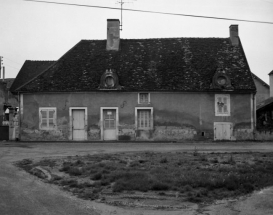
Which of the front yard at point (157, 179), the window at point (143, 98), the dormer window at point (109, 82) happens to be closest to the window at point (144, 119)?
the window at point (143, 98)

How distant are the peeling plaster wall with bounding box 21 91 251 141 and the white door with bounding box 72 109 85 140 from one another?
1.28ft

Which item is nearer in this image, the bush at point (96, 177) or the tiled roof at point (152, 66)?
the bush at point (96, 177)

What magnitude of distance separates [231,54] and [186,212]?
81.7 feet

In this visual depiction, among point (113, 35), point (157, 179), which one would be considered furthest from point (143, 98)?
point (157, 179)

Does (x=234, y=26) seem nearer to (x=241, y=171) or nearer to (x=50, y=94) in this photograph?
(x=50, y=94)

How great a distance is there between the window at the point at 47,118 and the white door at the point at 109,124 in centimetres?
379

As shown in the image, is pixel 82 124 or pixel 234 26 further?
pixel 234 26

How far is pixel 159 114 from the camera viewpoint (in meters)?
29.0

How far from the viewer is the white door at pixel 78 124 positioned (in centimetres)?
2917

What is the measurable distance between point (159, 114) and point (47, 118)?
8327 millimetres

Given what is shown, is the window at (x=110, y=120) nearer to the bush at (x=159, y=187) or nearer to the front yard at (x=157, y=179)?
the front yard at (x=157, y=179)

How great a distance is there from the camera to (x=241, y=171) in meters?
12.0

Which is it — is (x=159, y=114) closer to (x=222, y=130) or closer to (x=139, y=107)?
(x=139, y=107)

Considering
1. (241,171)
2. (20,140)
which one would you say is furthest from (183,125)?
(241,171)
